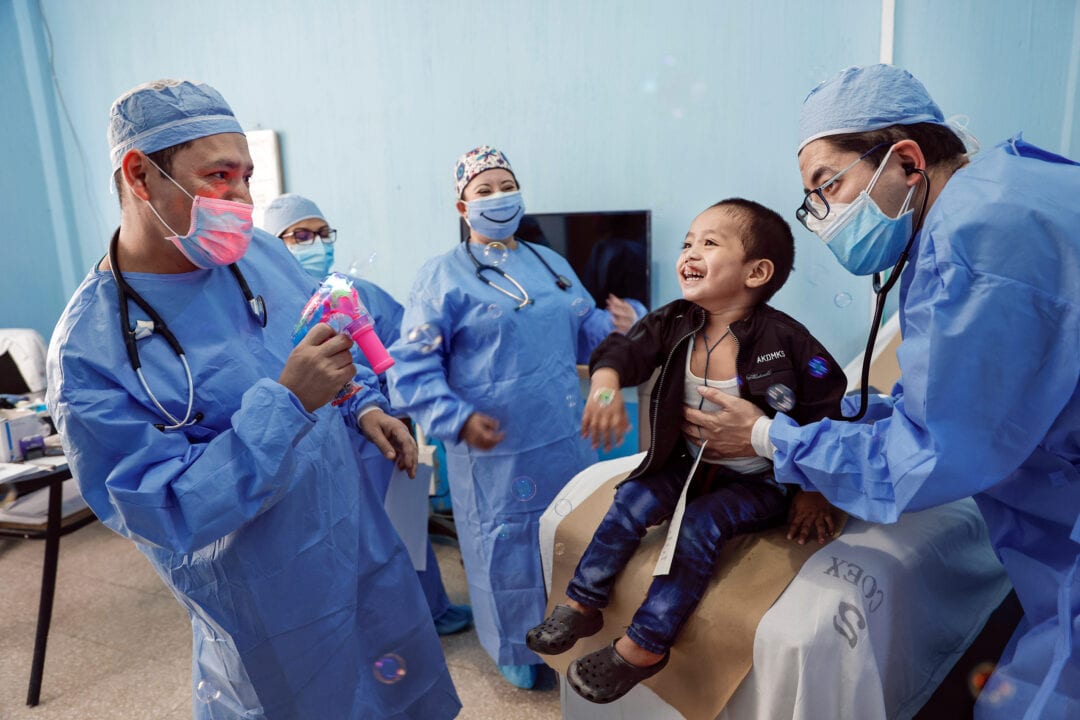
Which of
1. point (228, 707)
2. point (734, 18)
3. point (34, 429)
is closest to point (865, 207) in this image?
point (228, 707)

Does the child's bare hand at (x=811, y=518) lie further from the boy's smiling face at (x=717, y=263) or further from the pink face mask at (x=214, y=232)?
the pink face mask at (x=214, y=232)

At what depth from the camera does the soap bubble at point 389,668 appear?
5.05 ft

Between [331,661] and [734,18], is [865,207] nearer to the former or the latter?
[331,661]

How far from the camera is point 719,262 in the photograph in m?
1.47

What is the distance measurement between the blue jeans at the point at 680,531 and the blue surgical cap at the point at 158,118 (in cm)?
109

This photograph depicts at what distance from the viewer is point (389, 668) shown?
1560 millimetres

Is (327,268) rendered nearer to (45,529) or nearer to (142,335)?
(45,529)

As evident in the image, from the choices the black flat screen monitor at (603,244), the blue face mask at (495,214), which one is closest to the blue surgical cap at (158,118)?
the blue face mask at (495,214)

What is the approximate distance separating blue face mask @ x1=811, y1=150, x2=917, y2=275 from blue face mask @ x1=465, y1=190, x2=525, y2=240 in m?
1.24

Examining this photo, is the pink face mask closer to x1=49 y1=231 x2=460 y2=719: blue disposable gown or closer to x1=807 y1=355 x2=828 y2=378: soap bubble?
x1=49 y1=231 x2=460 y2=719: blue disposable gown

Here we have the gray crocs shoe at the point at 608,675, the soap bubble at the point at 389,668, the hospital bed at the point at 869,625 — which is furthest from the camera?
the soap bubble at the point at 389,668

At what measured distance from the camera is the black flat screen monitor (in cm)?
304

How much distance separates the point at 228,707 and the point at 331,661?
221mm

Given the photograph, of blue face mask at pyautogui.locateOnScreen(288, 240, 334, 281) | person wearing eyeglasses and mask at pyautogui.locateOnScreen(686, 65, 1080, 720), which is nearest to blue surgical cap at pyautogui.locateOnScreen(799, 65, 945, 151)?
person wearing eyeglasses and mask at pyautogui.locateOnScreen(686, 65, 1080, 720)
